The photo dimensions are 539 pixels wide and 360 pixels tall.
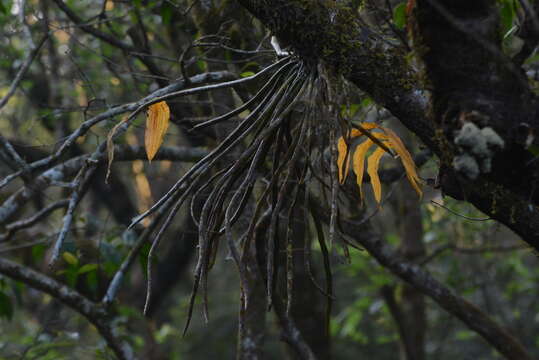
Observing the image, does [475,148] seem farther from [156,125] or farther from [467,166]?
[156,125]

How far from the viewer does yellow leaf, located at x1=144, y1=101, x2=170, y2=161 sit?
6.22ft

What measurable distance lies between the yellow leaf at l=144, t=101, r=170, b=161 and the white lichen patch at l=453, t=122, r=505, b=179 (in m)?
0.91

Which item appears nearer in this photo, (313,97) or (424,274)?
(313,97)

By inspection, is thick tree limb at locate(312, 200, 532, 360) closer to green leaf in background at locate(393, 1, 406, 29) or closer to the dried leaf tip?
green leaf in background at locate(393, 1, 406, 29)

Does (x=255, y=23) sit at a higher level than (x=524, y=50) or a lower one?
higher

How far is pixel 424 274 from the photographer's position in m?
3.71

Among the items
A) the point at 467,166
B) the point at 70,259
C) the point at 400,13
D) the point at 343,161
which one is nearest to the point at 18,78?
the point at 70,259

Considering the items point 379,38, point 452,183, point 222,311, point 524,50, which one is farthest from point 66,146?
point 222,311

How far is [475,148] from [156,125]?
0.98 metres

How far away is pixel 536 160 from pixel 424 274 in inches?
92.5

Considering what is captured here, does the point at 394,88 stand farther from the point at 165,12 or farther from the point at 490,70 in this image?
the point at 165,12

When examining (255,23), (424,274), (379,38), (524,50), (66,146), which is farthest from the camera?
(424,274)

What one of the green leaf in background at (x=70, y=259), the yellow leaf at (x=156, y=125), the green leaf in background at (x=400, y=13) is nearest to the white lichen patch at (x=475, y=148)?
the yellow leaf at (x=156, y=125)

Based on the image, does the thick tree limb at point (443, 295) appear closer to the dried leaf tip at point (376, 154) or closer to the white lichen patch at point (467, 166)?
the dried leaf tip at point (376, 154)
